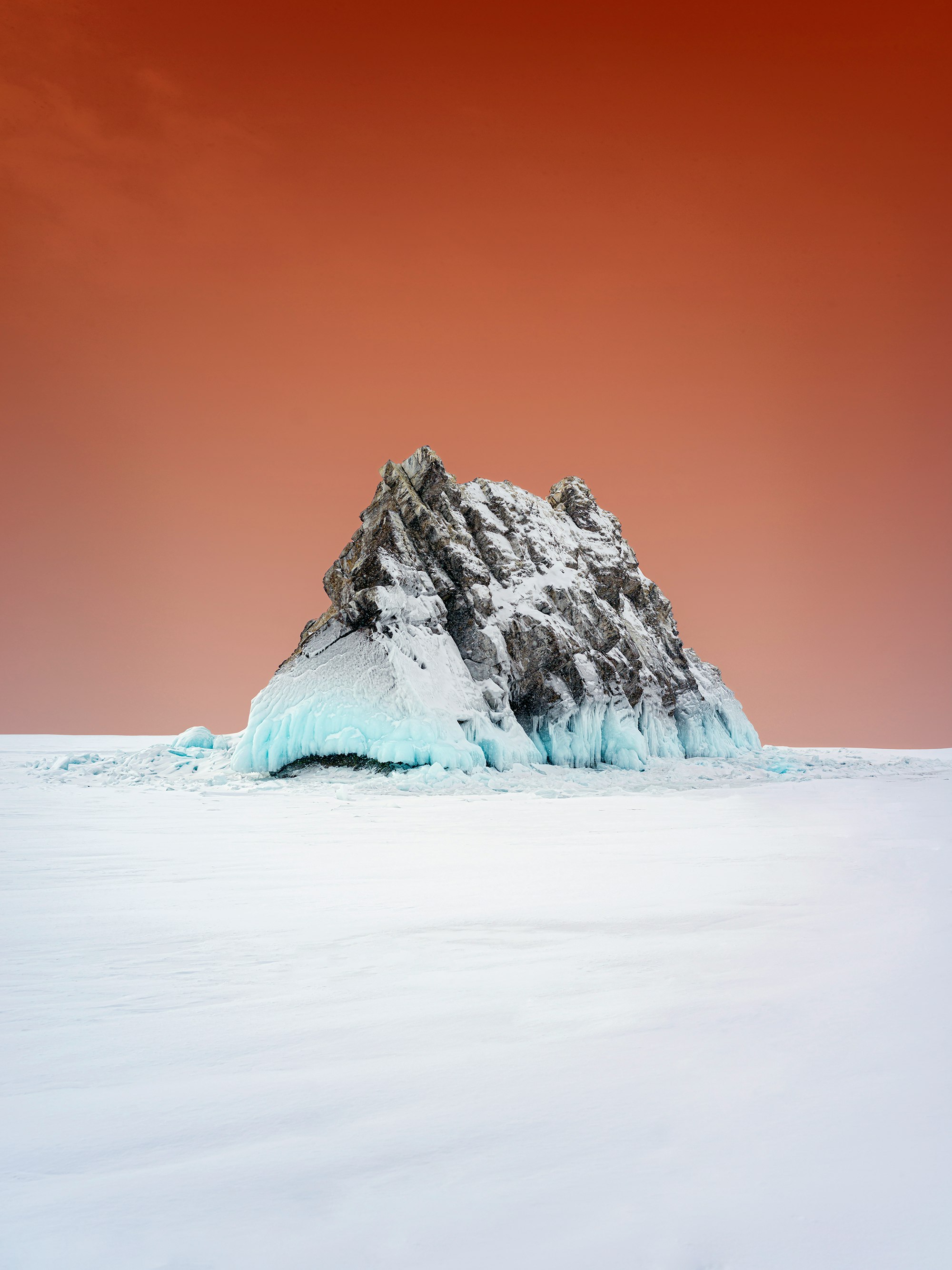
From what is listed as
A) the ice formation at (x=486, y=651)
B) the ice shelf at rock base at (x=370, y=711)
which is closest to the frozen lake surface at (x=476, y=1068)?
the ice shelf at rock base at (x=370, y=711)

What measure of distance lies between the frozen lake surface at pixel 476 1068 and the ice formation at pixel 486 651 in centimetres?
1051

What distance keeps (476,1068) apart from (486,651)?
16.3m

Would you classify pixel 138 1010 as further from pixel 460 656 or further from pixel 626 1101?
pixel 460 656

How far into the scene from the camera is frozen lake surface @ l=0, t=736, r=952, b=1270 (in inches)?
59.0

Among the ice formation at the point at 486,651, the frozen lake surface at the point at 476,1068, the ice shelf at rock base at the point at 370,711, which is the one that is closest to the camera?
the frozen lake surface at the point at 476,1068

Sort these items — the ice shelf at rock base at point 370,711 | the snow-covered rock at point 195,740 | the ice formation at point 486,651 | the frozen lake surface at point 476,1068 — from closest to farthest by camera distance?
the frozen lake surface at point 476,1068 → the ice shelf at rock base at point 370,711 → the ice formation at point 486,651 → the snow-covered rock at point 195,740

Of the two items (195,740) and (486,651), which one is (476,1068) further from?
(195,740)

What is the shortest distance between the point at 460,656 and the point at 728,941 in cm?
1491

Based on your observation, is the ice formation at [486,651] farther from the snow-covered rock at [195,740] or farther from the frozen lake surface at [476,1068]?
the frozen lake surface at [476,1068]

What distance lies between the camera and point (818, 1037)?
7.68 ft

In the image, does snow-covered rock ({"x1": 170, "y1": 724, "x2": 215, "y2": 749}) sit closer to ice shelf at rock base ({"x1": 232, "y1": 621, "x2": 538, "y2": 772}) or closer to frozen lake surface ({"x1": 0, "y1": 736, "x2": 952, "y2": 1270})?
ice shelf at rock base ({"x1": 232, "y1": 621, "x2": 538, "y2": 772})

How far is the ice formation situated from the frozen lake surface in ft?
34.5

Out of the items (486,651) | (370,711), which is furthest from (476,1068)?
(486,651)

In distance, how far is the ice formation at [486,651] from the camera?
15.6 m
